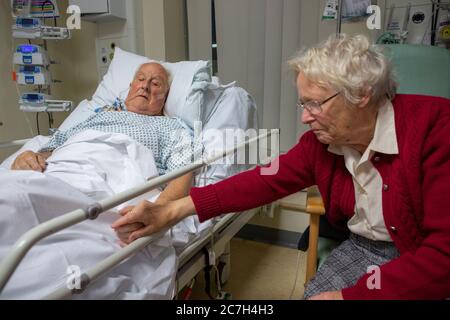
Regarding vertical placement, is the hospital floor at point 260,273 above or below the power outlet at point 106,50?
below

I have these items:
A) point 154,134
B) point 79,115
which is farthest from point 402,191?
point 79,115

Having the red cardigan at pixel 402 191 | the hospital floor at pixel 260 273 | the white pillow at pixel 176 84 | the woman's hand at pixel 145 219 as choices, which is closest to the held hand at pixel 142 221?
the woman's hand at pixel 145 219

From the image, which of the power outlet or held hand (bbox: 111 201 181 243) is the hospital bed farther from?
the power outlet

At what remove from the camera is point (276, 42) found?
203 centimetres

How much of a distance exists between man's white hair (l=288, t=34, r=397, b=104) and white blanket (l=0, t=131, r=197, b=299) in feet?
2.02

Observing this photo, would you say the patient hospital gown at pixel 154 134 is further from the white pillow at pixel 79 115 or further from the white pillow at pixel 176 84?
the white pillow at pixel 79 115

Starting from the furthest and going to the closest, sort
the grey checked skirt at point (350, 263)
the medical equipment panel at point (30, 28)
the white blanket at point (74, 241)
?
the medical equipment panel at point (30, 28)
the grey checked skirt at point (350, 263)
the white blanket at point (74, 241)

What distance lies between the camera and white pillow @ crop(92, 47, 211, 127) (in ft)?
5.25

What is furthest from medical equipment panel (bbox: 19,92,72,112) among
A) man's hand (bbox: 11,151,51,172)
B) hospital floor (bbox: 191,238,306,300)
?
hospital floor (bbox: 191,238,306,300)

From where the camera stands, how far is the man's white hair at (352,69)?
82 cm

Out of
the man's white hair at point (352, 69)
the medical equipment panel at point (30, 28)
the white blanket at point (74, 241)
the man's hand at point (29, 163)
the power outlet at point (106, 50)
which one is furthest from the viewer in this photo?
the power outlet at point (106, 50)

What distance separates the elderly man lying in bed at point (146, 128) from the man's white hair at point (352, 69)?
589mm
